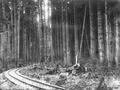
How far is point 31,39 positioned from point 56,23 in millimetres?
10221

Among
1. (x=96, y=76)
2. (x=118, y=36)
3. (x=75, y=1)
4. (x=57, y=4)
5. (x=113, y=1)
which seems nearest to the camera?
(x=96, y=76)

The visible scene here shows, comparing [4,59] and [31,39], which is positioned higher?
[31,39]

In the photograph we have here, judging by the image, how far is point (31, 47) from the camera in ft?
110

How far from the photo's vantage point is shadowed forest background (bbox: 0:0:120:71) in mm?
14727

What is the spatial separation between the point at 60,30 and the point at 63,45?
16.5ft

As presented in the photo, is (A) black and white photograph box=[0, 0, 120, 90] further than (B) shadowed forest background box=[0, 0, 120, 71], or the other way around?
(B) shadowed forest background box=[0, 0, 120, 71]

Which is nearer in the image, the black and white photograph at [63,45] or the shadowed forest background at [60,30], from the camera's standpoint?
the black and white photograph at [63,45]

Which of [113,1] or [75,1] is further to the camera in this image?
[75,1]

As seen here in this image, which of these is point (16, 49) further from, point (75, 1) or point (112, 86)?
point (112, 86)

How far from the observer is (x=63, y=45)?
18.9m

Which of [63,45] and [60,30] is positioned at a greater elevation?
[60,30]

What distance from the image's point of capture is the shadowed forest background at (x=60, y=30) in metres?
14.7

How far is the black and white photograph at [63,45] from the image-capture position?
859 centimetres

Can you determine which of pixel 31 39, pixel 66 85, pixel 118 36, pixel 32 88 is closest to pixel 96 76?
pixel 66 85
